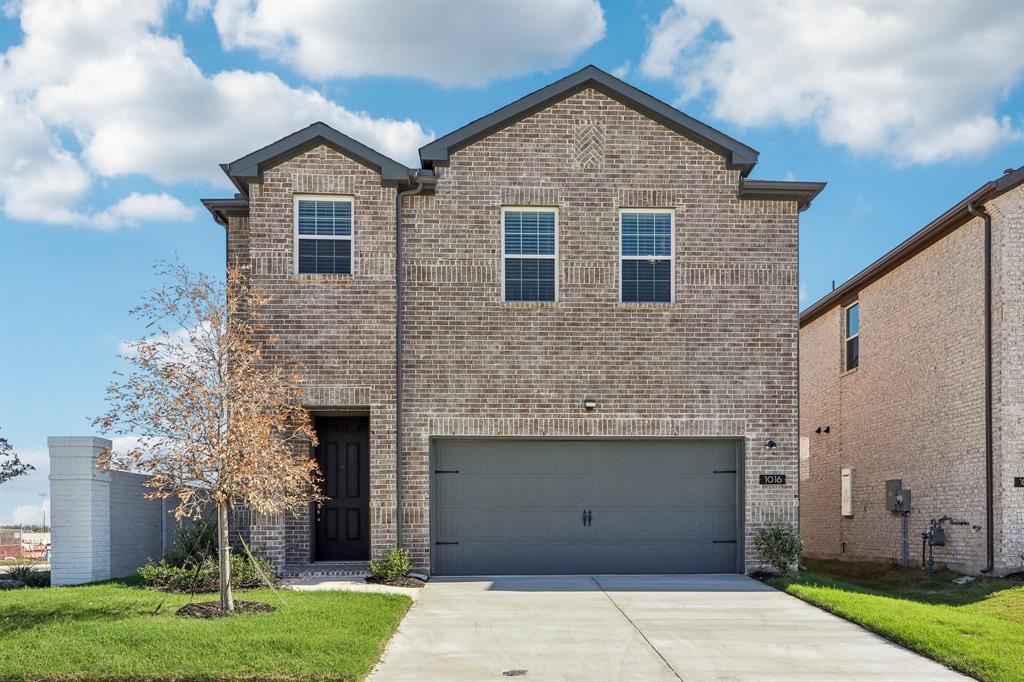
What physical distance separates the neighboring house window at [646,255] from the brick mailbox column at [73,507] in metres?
9.09

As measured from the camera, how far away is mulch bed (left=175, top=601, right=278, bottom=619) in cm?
1245

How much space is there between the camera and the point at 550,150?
17812mm

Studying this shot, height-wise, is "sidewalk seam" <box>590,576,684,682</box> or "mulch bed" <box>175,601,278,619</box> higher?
"mulch bed" <box>175,601,278,619</box>

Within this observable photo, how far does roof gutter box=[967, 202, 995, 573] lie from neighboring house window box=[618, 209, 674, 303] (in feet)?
18.5

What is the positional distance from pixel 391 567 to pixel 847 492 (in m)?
13.2

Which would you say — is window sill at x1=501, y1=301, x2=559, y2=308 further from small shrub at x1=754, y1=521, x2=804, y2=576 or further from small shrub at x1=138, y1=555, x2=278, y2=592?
small shrub at x1=138, y1=555, x2=278, y2=592

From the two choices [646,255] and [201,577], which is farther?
[646,255]

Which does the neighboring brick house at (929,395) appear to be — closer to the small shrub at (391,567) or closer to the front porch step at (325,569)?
the small shrub at (391,567)

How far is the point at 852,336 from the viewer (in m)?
25.0

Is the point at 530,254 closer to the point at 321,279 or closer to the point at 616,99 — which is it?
the point at 616,99

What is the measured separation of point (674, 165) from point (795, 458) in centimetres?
549

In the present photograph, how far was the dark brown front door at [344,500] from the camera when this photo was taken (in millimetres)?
18094

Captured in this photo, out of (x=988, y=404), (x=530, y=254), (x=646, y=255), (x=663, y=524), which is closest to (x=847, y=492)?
(x=988, y=404)

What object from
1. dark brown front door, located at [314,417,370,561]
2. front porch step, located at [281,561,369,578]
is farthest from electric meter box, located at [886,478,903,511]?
front porch step, located at [281,561,369,578]
